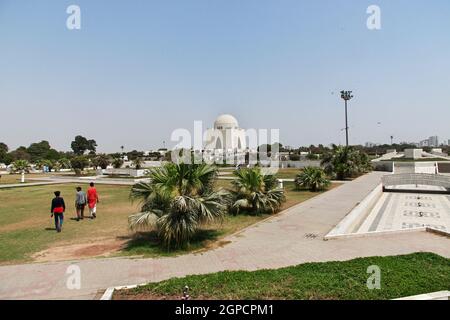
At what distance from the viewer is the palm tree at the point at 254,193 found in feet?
38.4

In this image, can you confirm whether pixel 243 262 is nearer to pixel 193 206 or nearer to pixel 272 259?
pixel 272 259

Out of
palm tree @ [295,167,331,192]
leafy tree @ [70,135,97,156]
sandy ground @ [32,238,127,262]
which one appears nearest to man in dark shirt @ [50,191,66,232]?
sandy ground @ [32,238,127,262]

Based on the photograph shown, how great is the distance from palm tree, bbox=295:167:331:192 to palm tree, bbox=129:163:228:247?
42.3ft

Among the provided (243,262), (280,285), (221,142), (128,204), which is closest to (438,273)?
(280,285)

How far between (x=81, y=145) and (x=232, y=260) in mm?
113262

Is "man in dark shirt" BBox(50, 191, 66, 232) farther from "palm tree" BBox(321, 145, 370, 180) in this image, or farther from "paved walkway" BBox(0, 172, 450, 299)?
"palm tree" BBox(321, 145, 370, 180)

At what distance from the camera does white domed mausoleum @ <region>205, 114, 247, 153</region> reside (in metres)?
107

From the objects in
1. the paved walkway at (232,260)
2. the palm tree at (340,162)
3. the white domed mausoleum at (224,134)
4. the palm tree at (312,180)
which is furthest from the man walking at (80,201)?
the white domed mausoleum at (224,134)

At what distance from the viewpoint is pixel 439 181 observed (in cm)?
2114

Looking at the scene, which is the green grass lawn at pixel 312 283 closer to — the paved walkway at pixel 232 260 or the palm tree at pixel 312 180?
the paved walkway at pixel 232 260

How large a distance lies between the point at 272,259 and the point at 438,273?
10.2 ft

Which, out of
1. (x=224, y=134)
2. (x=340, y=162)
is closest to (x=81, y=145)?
(x=224, y=134)

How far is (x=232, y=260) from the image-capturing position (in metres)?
6.65

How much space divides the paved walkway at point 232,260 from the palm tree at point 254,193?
1867mm
